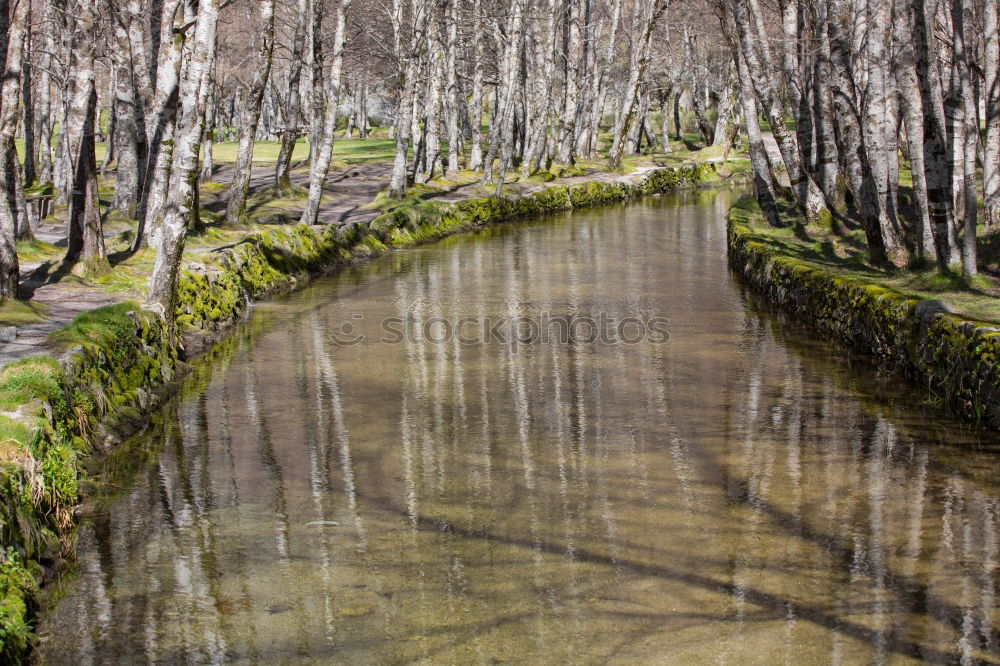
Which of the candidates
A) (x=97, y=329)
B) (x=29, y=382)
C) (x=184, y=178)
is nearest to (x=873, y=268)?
(x=184, y=178)

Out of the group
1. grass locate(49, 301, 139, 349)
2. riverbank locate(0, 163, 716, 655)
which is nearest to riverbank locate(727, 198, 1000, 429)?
riverbank locate(0, 163, 716, 655)

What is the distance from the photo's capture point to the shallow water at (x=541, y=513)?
662 centimetres

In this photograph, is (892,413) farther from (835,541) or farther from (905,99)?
(905,99)

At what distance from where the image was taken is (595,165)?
47.1 m

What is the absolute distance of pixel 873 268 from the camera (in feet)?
56.3

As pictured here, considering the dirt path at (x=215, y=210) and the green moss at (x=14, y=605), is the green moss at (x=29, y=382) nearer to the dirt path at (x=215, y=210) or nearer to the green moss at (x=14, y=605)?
the dirt path at (x=215, y=210)

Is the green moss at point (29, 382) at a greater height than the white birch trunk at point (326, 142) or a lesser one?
lesser

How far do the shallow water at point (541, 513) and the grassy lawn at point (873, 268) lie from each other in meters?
1.49

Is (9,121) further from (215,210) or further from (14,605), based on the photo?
(215,210)

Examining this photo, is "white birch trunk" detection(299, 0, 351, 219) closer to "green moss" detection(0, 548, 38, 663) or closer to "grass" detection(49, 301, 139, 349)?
"grass" detection(49, 301, 139, 349)

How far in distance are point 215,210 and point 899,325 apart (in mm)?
19849

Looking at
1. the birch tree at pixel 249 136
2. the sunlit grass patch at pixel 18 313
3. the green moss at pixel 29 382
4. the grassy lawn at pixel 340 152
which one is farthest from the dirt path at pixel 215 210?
the birch tree at pixel 249 136

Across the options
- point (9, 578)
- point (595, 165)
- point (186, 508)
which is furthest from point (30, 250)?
point (595, 165)

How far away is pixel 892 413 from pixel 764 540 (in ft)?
13.8
